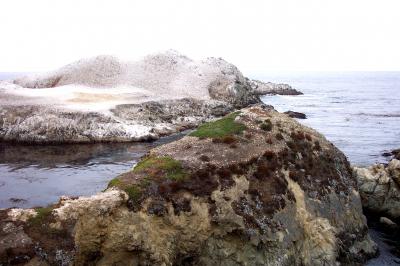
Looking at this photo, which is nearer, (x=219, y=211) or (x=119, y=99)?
(x=219, y=211)

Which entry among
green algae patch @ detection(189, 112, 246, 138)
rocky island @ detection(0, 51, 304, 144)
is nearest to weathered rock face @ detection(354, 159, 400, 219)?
green algae patch @ detection(189, 112, 246, 138)

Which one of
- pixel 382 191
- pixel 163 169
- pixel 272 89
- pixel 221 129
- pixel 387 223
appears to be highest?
pixel 221 129

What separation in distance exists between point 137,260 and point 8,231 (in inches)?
203

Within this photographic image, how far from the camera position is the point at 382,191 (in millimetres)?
30406

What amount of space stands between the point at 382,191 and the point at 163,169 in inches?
666

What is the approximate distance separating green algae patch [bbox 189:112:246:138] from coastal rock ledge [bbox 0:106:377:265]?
6 centimetres

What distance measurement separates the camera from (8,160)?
1858 inches

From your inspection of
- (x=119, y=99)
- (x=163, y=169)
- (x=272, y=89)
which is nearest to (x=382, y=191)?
(x=163, y=169)

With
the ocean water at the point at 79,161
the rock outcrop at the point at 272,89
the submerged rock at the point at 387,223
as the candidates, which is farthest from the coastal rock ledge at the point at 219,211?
the rock outcrop at the point at 272,89

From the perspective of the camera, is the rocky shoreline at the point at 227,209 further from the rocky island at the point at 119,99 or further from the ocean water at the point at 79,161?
the rocky island at the point at 119,99

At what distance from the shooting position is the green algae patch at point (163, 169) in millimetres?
21328

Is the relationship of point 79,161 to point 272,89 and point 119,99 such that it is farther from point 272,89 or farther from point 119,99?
point 272,89

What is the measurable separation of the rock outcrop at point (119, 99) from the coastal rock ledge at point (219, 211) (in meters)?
34.9

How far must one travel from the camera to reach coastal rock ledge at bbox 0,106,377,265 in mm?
17234
